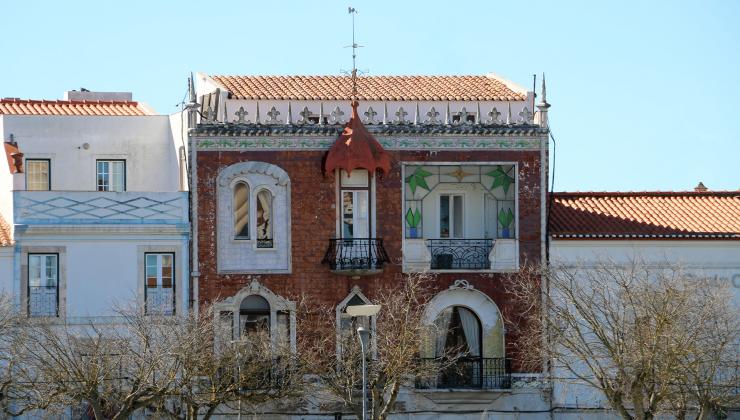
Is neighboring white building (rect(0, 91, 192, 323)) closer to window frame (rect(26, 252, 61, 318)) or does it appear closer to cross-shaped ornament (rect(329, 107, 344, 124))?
window frame (rect(26, 252, 61, 318))

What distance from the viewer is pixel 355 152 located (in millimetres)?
69188

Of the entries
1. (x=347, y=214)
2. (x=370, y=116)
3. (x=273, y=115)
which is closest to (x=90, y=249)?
(x=273, y=115)

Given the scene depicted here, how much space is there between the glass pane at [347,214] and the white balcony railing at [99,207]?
181 inches

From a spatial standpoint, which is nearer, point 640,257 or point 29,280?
point 29,280

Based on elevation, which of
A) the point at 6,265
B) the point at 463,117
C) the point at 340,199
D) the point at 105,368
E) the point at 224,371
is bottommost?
the point at 224,371

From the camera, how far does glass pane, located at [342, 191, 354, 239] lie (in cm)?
7038

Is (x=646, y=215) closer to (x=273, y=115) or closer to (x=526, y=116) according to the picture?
(x=526, y=116)

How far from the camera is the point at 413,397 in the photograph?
2734 inches

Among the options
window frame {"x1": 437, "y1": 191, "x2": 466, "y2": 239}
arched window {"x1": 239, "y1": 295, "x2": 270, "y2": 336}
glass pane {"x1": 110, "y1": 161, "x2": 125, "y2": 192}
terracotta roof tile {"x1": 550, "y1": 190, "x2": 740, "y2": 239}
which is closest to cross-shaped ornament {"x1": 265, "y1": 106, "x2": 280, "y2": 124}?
arched window {"x1": 239, "y1": 295, "x2": 270, "y2": 336}

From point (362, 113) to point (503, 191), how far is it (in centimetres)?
474

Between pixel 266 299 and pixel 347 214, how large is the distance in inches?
136

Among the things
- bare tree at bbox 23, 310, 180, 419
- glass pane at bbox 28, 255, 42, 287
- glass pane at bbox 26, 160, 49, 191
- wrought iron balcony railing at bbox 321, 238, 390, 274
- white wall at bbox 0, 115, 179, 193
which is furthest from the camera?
white wall at bbox 0, 115, 179, 193

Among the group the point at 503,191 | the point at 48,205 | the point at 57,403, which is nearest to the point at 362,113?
the point at 503,191

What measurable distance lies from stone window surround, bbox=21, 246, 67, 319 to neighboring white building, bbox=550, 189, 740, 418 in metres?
13.9
